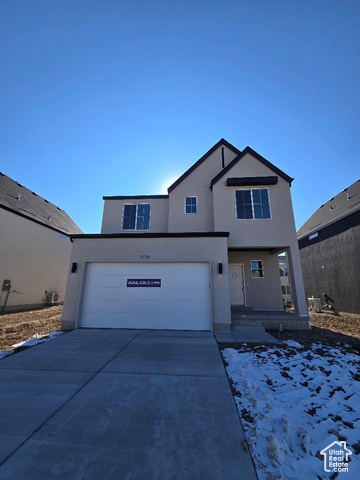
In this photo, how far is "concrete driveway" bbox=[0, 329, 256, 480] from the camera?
190cm

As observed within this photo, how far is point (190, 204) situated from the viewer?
1084 cm

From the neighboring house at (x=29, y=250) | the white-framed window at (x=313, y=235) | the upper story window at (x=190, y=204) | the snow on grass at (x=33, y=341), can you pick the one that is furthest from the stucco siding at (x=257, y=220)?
the neighboring house at (x=29, y=250)

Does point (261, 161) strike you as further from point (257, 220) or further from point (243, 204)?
point (257, 220)

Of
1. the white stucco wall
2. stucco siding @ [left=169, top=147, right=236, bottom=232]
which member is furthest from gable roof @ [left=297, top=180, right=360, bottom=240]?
the white stucco wall

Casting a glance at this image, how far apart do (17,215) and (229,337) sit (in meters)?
15.2

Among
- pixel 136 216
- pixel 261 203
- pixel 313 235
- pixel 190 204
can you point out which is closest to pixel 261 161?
pixel 261 203

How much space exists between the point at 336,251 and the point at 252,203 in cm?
860

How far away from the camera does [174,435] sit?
230 centimetres

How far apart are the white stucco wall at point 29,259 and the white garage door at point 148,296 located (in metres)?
8.39

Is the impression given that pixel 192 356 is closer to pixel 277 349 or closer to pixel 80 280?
pixel 277 349

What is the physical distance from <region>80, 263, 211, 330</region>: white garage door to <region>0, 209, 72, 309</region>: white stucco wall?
839 centimetres

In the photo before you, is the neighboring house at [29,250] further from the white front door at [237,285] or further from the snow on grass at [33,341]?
the white front door at [237,285]

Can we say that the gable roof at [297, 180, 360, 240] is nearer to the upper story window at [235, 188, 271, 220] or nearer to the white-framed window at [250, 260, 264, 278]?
the upper story window at [235, 188, 271, 220]

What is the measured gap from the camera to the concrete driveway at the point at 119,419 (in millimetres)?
1897
